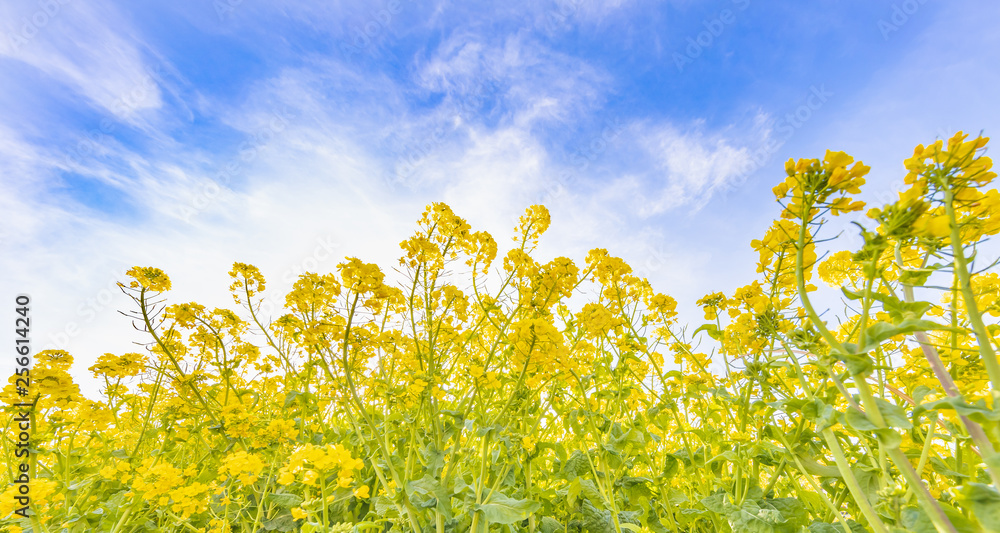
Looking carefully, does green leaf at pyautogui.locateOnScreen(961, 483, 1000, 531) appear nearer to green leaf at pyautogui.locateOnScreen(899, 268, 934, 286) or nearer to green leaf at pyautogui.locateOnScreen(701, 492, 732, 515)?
green leaf at pyautogui.locateOnScreen(899, 268, 934, 286)

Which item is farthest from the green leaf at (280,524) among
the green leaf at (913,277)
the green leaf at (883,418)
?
the green leaf at (913,277)

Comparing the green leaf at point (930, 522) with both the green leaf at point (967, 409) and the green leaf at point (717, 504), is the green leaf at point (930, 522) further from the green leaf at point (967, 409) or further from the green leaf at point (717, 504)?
the green leaf at point (717, 504)

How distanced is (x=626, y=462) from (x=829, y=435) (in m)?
1.46

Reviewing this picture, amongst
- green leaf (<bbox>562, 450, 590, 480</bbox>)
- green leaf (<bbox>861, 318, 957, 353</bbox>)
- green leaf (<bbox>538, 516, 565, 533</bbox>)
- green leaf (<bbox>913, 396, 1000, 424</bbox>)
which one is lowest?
green leaf (<bbox>538, 516, 565, 533</bbox>)

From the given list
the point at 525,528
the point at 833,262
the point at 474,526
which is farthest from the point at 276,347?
the point at 833,262

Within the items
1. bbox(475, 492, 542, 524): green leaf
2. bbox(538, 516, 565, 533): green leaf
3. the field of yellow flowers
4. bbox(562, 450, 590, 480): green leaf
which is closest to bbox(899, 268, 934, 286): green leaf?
the field of yellow flowers

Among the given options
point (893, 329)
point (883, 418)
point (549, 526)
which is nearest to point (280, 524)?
point (549, 526)

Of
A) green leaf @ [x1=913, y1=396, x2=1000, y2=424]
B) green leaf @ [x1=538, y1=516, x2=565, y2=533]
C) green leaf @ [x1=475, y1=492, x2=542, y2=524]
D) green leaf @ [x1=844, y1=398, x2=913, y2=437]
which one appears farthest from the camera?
green leaf @ [x1=538, y1=516, x2=565, y2=533]

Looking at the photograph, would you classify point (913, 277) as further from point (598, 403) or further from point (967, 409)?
point (598, 403)

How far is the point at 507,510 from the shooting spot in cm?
181

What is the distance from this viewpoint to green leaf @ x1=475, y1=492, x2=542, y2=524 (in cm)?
177

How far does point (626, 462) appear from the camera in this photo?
2.60m

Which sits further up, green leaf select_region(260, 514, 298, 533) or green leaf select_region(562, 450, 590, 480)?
green leaf select_region(562, 450, 590, 480)

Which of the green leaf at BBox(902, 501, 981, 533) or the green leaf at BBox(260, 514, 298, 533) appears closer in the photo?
the green leaf at BBox(902, 501, 981, 533)
